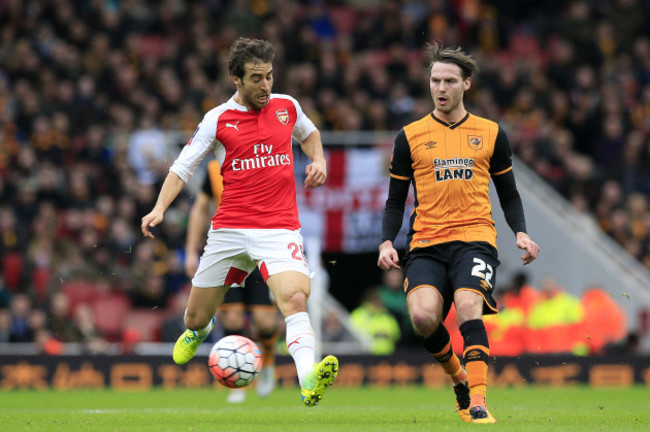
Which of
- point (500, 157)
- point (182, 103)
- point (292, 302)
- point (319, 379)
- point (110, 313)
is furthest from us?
point (182, 103)

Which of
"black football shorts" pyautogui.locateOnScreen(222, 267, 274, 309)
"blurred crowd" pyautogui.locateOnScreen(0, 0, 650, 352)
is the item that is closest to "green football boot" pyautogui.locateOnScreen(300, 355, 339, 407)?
"black football shorts" pyautogui.locateOnScreen(222, 267, 274, 309)

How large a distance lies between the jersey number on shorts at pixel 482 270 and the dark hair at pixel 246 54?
76.4 inches

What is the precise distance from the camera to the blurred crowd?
16.6m

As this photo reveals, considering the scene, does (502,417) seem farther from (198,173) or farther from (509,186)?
(198,173)

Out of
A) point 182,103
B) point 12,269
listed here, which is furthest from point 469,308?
point 182,103

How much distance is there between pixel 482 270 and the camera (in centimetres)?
757

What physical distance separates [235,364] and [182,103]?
36.7 feet

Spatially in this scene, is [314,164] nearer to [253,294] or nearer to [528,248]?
[528,248]

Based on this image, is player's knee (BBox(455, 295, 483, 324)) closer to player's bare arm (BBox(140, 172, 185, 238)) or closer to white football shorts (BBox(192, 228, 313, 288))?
white football shorts (BBox(192, 228, 313, 288))

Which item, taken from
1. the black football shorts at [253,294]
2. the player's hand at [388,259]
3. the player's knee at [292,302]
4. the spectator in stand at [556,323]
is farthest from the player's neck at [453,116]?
the spectator in stand at [556,323]

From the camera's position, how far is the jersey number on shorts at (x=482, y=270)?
24.7 feet

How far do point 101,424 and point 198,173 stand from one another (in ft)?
31.7

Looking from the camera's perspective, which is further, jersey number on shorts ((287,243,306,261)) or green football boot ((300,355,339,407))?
jersey number on shorts ((287,243,306,261))

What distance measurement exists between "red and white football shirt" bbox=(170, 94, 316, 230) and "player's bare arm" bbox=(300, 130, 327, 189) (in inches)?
9.2
